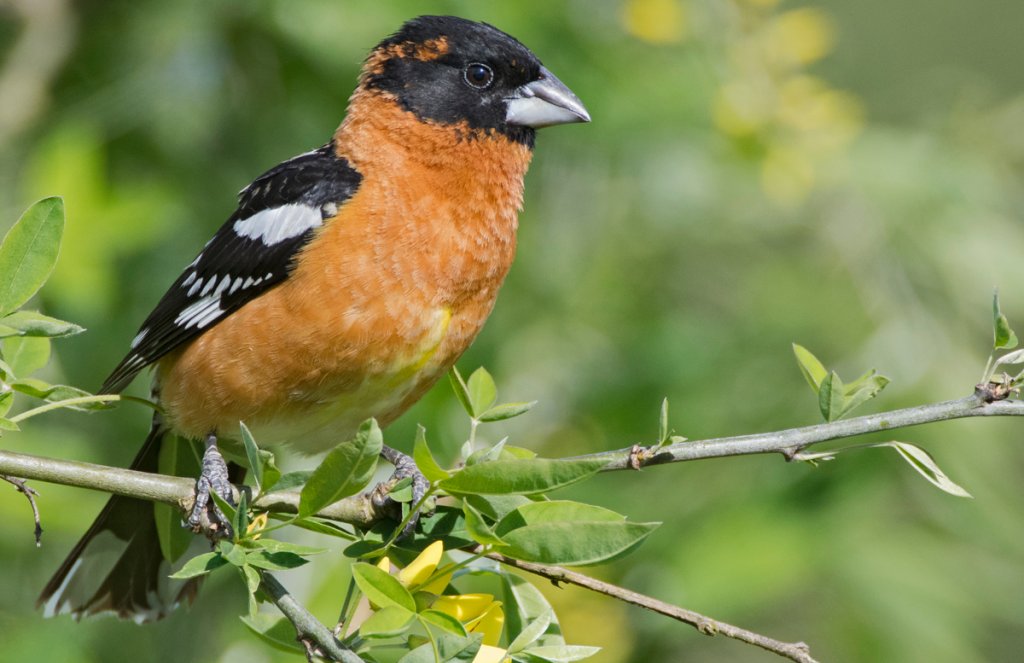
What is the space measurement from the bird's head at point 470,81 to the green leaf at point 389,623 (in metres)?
1.85

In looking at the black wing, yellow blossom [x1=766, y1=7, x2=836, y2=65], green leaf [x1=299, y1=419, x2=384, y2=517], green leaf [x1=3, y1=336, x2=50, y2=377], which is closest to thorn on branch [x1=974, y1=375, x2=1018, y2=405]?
green leaf [x1=299, y1=419, x2=384, y2=517]

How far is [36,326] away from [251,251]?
4.43ft

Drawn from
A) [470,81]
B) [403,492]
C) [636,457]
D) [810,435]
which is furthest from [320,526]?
[470,81]

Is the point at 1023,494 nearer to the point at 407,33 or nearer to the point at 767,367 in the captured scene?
the point at 767,367

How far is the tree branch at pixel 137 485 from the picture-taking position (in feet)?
7.11

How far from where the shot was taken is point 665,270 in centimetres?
496

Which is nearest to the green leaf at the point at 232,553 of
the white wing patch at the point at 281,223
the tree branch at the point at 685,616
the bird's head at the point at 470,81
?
the tree branch at the point at 685,616

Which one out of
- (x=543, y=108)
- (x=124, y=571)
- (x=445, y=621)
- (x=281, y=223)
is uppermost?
(x=543, y=108)

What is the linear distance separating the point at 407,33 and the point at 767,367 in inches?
63.3

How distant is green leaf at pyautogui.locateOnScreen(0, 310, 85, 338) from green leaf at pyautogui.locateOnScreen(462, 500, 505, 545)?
73 cm

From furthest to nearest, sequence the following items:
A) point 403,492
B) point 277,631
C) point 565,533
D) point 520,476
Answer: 1. point 277,631
2. point 403,492
3. point 565,533
4. point 520,476

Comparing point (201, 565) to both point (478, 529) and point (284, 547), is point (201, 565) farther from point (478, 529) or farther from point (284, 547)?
point (478, 529)

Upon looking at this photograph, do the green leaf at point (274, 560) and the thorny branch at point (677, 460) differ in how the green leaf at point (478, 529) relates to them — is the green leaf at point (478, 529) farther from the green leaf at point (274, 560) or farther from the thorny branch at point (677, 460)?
the green leaf at point (274, 560)

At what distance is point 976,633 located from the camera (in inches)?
137
